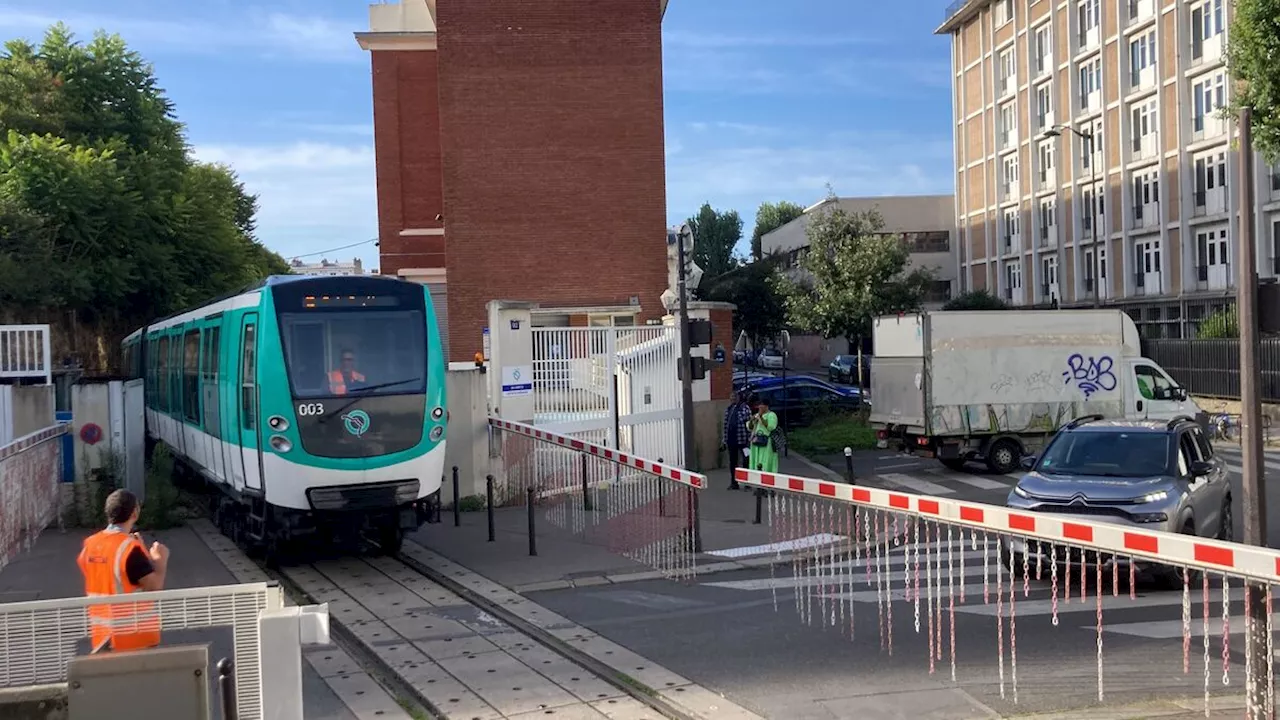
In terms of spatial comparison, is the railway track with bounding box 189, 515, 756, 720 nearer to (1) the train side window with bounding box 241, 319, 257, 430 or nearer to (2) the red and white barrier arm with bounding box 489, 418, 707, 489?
(1) the train side window with bounding box 241, 319, 257, 430

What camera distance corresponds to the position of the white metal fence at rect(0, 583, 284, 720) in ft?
18.3

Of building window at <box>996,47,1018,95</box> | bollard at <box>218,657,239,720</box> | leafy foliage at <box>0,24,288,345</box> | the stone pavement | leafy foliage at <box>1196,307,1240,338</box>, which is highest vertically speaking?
building window at <box>996,47,1018,95</box>

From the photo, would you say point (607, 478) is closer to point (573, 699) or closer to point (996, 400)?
point (573, 699)

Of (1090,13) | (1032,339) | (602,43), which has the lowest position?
(1032,339)

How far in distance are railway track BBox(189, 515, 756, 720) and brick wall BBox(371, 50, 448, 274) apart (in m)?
31.3

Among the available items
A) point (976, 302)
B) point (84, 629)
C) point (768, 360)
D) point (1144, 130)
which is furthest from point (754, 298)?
point (84, 629)

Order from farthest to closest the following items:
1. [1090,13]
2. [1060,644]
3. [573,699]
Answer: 1. [1090,13]
2. [1060,644]
3. [573,699]

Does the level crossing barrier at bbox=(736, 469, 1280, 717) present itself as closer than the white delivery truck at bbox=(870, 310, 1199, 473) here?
Yes

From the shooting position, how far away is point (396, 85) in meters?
42.8

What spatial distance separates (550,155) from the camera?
31.2 m

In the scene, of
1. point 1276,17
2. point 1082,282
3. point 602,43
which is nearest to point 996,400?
point 1276,17

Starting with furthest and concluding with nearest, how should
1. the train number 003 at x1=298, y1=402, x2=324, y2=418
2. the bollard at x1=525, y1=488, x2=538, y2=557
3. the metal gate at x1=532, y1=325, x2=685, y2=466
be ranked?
1. the metal gate at x1=532, y1=325, x2=685, y2=466
2. the bollard at x1=525, y1=488, x2=538, y2=557
3. the train number 003 at x1=298, y1=402, x2=324, y2=418

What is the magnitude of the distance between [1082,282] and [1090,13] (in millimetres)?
12085

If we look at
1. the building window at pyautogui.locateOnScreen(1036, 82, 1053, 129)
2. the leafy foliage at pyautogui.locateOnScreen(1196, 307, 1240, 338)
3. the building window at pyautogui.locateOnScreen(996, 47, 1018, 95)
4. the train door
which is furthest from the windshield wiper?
the building window at pyautogui.locateOnScreen(996, 47, 1018, 95)
